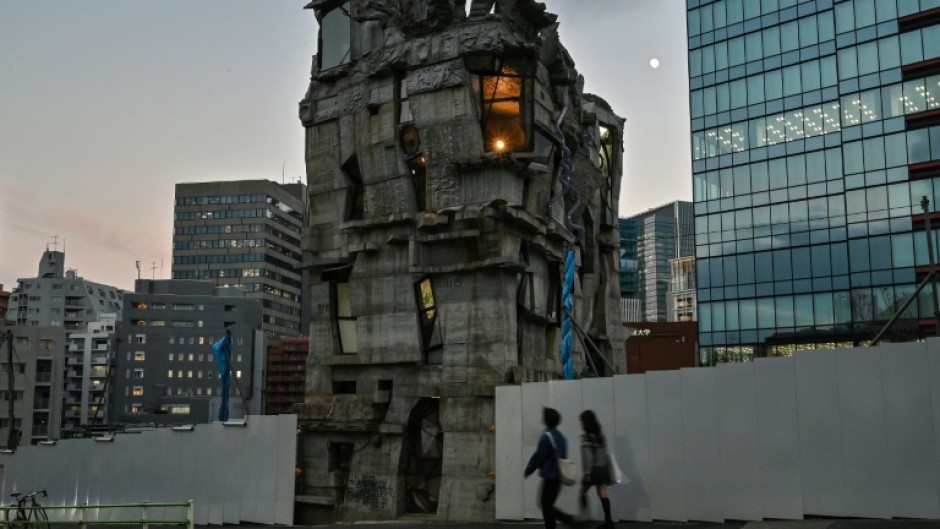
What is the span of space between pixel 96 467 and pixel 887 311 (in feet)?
196

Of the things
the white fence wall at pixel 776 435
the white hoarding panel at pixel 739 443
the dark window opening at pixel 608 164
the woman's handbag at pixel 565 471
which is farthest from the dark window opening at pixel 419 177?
the woman's handbag at pixel 565 471

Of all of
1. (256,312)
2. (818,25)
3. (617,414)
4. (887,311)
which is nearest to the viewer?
(617,414)

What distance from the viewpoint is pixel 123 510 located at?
34562 millimetres

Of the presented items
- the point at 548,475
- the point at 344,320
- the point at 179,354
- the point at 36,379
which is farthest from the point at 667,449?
the point at 179,354

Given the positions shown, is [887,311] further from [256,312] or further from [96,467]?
[256,312]

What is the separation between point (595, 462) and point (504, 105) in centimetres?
2224

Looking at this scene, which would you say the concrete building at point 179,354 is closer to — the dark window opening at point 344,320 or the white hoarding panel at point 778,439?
the dark window opening at point 344,320

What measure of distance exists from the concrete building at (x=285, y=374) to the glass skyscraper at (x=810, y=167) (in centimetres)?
10112

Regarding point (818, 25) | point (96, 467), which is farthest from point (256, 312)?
point (96, 467)

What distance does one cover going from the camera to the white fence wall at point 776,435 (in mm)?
16172

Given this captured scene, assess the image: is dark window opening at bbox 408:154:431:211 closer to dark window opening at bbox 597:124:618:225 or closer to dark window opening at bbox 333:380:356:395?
dark window opening at bbox 333:380:356:395

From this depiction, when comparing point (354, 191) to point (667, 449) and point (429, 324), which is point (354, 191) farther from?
point (667, 449)

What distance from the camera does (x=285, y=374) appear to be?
170375 millimetres

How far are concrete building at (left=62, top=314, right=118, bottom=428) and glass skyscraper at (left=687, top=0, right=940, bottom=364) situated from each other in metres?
132
